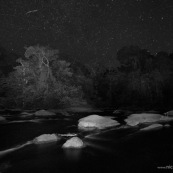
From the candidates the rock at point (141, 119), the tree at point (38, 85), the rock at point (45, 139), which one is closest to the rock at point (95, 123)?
the rock at point (141, 119)

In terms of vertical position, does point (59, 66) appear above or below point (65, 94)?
above

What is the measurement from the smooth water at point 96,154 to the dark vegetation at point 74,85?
1676cm

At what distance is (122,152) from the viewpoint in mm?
13422

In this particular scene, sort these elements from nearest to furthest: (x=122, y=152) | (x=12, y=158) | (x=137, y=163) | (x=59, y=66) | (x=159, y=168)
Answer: (x=159, y=168)
(x=137, y=163)
(x=12, y=158)
(x=122, y=152)
(x=59, y=66)

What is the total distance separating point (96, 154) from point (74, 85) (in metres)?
24.2

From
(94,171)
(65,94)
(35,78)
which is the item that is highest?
(35,78)

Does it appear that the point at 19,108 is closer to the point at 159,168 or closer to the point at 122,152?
the point at 122,152

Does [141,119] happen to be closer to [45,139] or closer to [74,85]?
[45,139]

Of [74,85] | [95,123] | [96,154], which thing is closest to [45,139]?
[96,154]

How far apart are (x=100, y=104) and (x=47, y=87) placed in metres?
9.25

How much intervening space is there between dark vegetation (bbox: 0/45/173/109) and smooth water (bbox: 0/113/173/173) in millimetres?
16755

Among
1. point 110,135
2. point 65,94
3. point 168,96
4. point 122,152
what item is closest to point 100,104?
point 65,94

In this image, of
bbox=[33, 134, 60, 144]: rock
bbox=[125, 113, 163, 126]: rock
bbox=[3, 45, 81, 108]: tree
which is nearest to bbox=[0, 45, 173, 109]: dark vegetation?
bbox=[3, 45, 81, 108]: tree

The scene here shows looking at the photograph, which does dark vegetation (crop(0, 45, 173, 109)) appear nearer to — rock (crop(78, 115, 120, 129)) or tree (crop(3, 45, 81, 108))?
tree (crop(3, 45, 81, 108))
